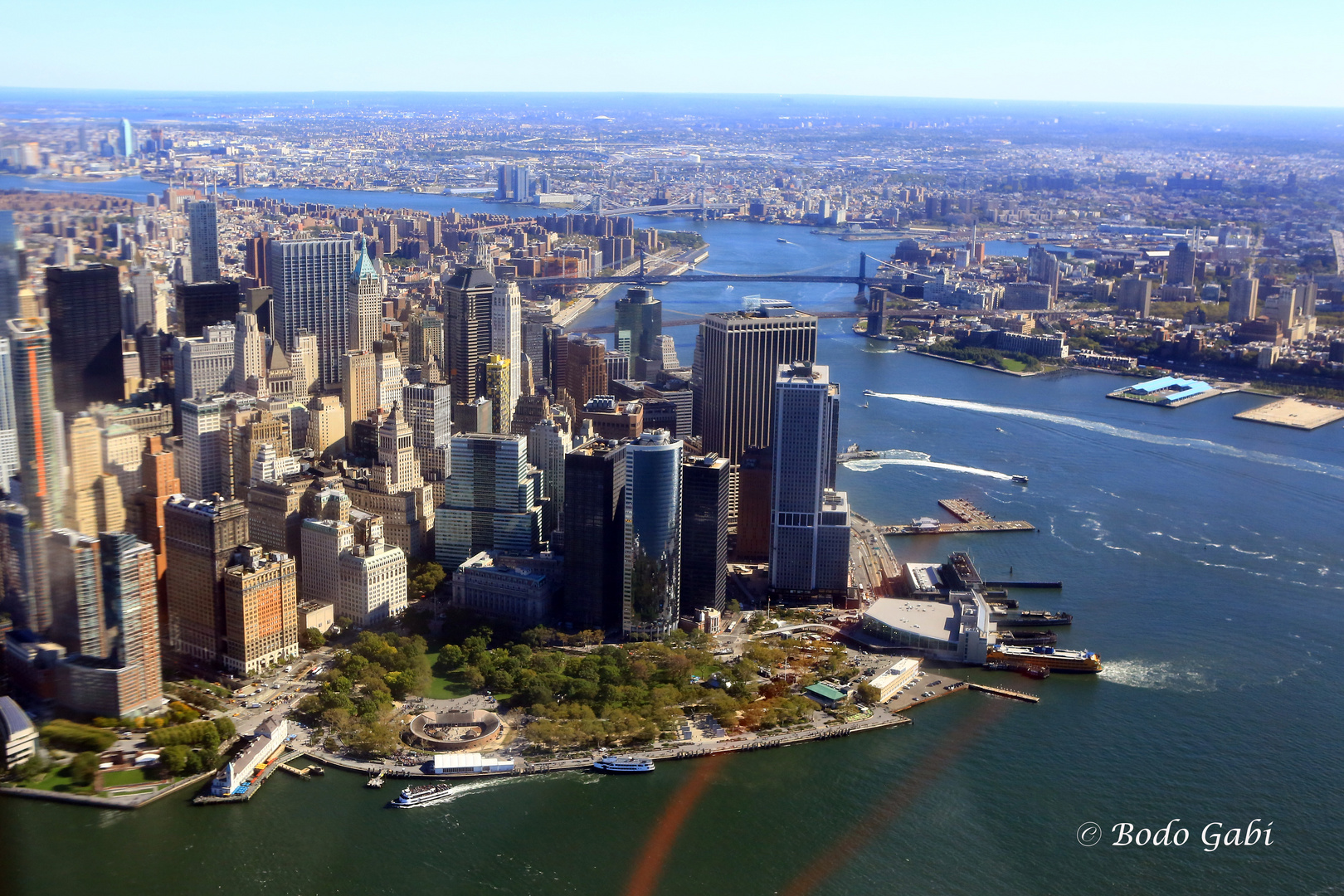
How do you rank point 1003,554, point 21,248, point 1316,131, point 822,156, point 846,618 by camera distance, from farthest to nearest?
point 1316,131
point 822,156
point 1003,554
point 846,618
point 21,248

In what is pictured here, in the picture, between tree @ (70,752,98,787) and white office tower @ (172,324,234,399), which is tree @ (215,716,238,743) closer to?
tree @ (70,752,98,787)

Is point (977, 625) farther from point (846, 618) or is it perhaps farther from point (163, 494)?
point (163, 494)

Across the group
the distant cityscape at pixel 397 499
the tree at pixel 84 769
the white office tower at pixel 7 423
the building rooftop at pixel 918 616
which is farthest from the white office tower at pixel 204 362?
the building rooftop at pixel 918 616

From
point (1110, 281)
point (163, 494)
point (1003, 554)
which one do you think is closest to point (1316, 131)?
point (1110, 281)

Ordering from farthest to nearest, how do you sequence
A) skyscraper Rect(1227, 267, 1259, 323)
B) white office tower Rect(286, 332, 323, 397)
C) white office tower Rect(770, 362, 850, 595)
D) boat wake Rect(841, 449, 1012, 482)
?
skyscraper Rect(1227, 267, 1259, 323) → white office tower Rect(286, 332, 323, 397) → boat wake Rect(841, 449, 1012, 482) → white office tower Rect(770, 362, 850, 595)

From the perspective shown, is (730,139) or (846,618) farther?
(730,139)

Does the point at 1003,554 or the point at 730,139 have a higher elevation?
the point at 730,139

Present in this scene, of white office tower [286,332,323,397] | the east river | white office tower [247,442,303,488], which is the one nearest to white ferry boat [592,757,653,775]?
the east river
